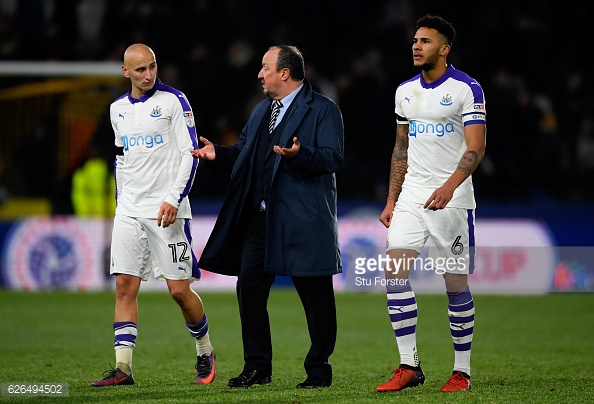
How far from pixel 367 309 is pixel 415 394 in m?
6.73

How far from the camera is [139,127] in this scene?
280 inches

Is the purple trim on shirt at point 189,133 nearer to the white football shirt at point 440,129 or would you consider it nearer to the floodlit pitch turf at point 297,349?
the floodlit pitch turf at point 297,349

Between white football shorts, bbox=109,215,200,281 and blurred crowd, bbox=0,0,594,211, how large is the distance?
8942mm

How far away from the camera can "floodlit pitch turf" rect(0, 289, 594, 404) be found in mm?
6516

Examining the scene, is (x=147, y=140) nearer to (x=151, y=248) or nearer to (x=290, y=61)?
(x=151, y=248)

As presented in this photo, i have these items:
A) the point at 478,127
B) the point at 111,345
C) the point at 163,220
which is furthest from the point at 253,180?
the point at 111,345

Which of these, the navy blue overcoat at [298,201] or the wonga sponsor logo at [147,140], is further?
the wonga sponsor logo at [147,140]

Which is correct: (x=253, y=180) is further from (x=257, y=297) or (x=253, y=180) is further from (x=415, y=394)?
(x=415, y=394)

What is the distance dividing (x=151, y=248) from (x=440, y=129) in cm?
212

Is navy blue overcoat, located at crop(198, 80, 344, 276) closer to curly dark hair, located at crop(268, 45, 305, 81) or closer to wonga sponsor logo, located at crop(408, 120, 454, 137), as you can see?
curly dark hair, located at crop(268, 45, 305, 81)

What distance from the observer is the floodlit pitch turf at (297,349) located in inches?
257

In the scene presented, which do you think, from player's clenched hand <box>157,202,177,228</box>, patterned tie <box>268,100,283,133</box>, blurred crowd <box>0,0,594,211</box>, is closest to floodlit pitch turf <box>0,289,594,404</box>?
player's clenched hand <box>157,202,177,228</box>

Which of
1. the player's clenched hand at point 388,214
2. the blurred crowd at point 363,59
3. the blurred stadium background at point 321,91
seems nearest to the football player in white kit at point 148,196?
the player's clenched hand at point 388,214

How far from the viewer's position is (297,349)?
9.53 metres
